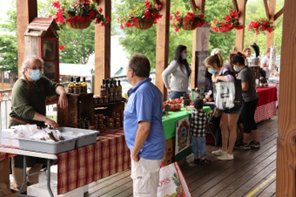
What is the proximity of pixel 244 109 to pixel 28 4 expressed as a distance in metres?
3.81

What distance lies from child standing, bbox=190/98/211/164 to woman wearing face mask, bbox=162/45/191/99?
0.98 m

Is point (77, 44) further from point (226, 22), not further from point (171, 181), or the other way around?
point (171, 181)

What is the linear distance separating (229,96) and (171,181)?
2422 mm

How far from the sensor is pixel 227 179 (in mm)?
5684

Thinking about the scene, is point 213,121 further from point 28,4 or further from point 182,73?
point 28,4

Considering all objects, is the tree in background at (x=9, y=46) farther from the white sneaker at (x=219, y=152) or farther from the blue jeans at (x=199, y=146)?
the blue jeans at (x=199, y=146)

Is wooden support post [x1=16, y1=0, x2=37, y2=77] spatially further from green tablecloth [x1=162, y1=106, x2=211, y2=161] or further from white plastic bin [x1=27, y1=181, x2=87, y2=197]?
green tablecloth [x1=162, y1=106, x2=211, y2=161]

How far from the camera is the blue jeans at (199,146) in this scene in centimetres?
620

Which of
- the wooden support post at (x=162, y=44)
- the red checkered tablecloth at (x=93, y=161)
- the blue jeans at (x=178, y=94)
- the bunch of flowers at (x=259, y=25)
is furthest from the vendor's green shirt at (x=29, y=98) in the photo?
the bunch of flowers at (x=259, y=25)

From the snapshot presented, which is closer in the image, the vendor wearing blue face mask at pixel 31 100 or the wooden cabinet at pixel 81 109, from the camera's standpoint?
the vendor wearing blue face mask at pixel 31 100

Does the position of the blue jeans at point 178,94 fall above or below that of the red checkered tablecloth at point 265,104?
above

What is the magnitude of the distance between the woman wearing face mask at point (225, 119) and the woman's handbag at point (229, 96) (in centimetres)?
7

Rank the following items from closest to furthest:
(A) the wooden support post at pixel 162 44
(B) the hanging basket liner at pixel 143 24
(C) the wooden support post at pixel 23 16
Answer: (C) the wooden support post at pixel 23 16
(B) the hanging basket liner at pixel 143 24
(A) the wooden support post at pixel 162 44

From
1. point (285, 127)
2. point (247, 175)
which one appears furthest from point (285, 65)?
point (247, 175)
